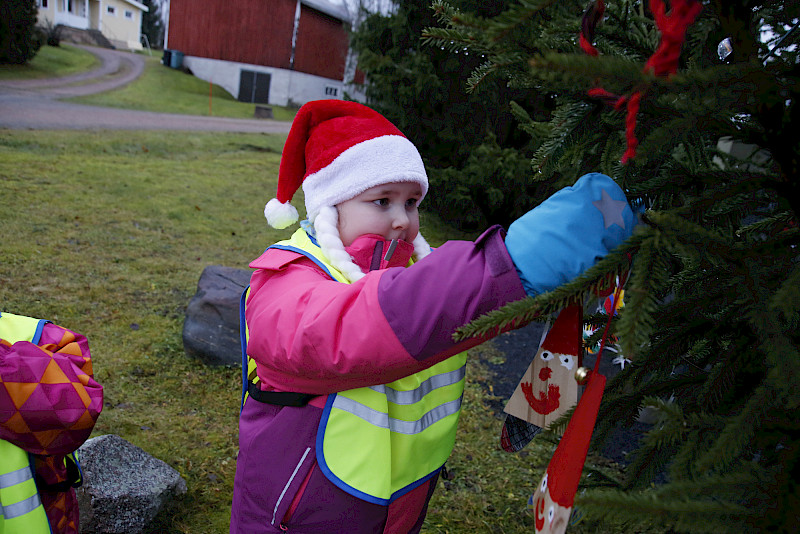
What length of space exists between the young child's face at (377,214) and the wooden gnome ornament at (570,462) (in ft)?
2.85

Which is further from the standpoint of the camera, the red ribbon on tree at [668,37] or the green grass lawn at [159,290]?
the green grass lawn at [159,290]

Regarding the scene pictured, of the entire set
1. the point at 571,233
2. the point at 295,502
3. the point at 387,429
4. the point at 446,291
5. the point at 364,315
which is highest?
the point at 571,233

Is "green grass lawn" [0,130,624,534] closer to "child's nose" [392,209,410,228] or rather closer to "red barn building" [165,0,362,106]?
"child's nose" [392,209,410,228]

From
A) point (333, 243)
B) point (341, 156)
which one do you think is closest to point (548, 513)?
point (333, 243)

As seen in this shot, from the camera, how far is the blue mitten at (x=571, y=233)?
107cm

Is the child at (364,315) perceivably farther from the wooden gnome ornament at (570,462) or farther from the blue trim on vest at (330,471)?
the wooden gnome ornament at (570,462)

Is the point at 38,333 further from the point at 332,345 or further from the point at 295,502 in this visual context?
the point at 332,345

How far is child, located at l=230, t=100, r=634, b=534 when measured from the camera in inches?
44.8

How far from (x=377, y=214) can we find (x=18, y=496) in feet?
4.62

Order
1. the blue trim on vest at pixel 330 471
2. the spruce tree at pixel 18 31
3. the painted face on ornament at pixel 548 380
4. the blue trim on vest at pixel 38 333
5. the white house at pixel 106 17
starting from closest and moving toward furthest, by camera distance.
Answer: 1. the painted face on ornament at pixel 548 380
2. the blue trim on vest at pixel 330 471
3. the blue trim on vest at pixel 38 333
4. the spruce tree at pixel 18 31
5. the white house at pixel 106 17

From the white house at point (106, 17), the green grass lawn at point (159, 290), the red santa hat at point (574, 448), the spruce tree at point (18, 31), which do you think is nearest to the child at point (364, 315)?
the red santa hat at point (574, 448)

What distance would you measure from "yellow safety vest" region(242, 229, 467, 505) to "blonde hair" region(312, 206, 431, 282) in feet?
0.08

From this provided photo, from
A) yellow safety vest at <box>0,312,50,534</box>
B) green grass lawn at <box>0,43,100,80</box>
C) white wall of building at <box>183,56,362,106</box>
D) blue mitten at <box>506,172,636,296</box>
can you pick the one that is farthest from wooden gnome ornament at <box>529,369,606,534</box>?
white wall of building at <box>183,56,362,106</box>

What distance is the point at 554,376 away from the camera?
4.29 ft
